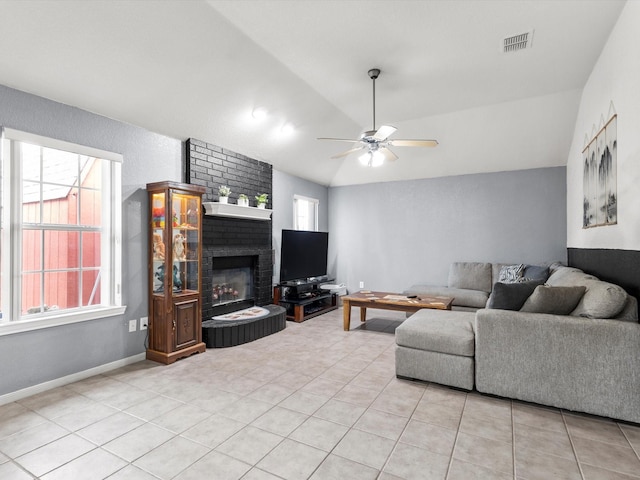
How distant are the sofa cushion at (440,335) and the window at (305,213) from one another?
3.55 metres

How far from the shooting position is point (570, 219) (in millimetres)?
5039

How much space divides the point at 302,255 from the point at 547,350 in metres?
3.88

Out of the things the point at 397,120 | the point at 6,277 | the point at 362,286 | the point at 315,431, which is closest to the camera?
the point at 315,431

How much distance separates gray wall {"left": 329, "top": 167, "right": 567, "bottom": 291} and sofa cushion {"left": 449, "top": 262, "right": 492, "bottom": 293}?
0.26 metres

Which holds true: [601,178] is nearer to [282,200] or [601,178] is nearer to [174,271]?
[282,200]

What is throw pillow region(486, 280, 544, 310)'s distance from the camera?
2.76m

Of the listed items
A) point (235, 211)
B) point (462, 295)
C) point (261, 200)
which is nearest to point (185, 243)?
point (235, 211)

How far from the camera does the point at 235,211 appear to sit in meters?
4.48

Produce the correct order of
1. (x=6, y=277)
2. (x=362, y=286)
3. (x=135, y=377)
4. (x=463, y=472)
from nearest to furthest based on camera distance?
(x=463, y=472) < (x=6, y=277) < (x=135, y=377) < (x=362, y=286)

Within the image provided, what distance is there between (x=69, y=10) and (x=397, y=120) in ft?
13.3

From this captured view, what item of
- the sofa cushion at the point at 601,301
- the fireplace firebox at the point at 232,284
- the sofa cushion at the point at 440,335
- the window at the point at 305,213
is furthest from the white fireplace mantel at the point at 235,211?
the sofa cushion at the point at 601,301

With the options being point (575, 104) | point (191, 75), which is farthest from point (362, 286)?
point (191, 75)

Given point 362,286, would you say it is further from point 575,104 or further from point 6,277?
point 6,277

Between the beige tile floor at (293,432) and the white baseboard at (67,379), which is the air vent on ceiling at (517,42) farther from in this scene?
the white baseboard at (67,379)
